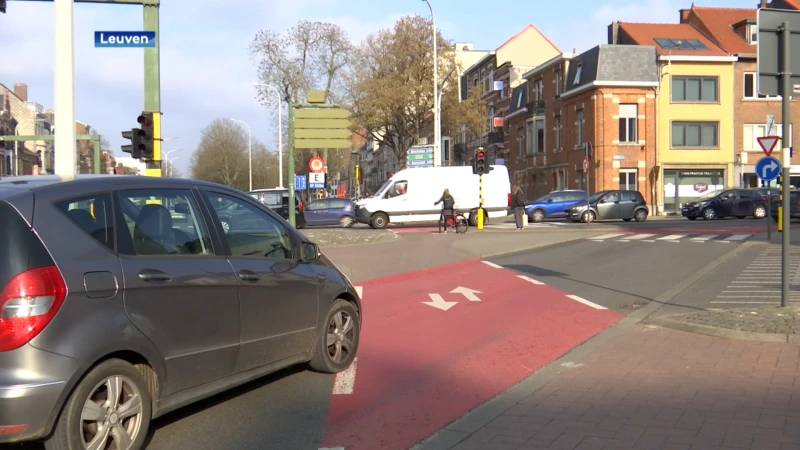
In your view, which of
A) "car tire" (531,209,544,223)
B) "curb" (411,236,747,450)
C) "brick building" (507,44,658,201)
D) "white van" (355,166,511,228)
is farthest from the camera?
"brick building" (507,44,658,201)

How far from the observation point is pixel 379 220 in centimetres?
3153

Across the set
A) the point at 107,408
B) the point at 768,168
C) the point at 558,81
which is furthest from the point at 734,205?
the point at 107,408

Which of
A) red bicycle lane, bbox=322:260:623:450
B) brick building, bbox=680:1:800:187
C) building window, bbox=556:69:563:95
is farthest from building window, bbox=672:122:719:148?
red bicycle lane, bbox=322:260:623:450

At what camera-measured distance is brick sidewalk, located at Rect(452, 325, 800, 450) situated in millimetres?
4668

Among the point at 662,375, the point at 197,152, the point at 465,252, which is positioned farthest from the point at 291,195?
the point at 197,152

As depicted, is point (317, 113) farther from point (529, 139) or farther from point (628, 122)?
point (529, 139)

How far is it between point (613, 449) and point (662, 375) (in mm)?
2080

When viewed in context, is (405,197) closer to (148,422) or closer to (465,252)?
(465,252)

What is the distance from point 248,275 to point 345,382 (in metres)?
1.50

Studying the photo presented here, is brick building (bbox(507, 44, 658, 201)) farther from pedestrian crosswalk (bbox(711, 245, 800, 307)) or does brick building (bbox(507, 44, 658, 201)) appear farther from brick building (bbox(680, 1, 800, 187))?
pedestrian crosswalk (bbox(711, 245, 800, 307))

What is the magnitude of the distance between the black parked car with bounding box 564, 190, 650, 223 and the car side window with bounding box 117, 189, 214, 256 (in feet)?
102

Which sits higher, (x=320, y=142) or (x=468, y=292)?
(x=320, y=142)

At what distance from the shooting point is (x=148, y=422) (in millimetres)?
4426

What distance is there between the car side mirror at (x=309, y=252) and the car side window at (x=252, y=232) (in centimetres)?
13
